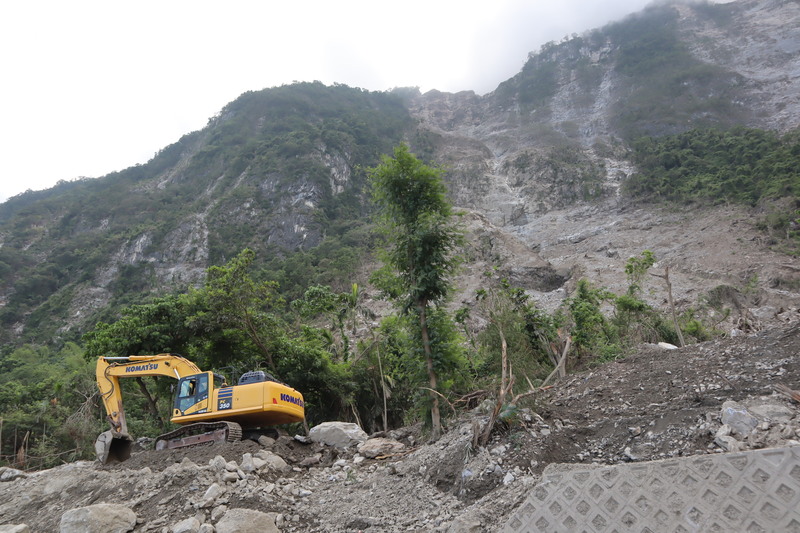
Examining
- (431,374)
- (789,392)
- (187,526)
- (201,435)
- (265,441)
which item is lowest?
(265,441)

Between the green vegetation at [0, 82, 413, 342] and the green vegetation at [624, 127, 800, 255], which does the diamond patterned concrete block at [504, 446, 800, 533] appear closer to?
the green vegetation at [624, 127, 800, 255]

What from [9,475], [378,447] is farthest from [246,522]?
[9,475]

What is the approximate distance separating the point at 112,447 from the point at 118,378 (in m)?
1.38

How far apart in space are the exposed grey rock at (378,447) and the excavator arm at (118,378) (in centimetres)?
416

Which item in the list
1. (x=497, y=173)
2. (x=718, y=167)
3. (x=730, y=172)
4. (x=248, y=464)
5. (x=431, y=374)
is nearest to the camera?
(x=248, y=464)

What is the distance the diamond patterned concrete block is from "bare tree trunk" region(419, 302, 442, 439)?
343cm

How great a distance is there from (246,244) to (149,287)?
1262 cm

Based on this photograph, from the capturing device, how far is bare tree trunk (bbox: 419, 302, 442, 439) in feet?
22.8

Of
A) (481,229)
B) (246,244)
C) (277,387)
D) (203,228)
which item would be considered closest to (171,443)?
(277,387)

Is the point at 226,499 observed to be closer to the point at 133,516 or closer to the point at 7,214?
the point at 133,516

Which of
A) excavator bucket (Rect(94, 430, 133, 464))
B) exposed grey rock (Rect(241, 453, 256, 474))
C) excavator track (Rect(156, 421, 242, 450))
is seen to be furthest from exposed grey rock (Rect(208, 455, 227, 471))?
excavator bucket (Rect(94, 430, 133, 464))

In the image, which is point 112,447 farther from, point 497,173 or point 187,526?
point 497,173

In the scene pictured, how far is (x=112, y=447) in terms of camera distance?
8445mm

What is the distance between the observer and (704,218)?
37812 mm
